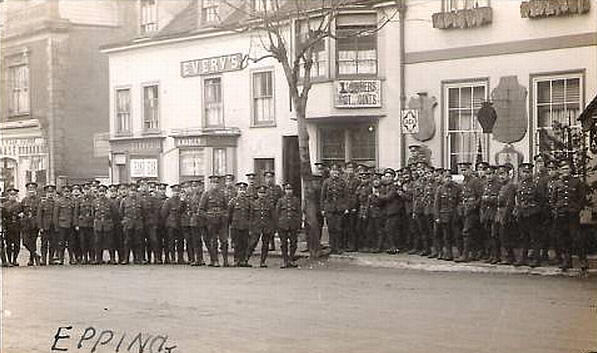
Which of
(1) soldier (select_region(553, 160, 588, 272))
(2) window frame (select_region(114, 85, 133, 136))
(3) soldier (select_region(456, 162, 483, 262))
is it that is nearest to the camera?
(1) soldier (select_region(553, 160, 588, 272))

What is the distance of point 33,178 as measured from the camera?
2192 centimetres

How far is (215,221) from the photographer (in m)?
18.3

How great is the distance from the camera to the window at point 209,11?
2697cm

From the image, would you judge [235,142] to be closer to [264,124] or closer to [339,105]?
[264,124]

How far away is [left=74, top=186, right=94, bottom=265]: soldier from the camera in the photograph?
19344mm

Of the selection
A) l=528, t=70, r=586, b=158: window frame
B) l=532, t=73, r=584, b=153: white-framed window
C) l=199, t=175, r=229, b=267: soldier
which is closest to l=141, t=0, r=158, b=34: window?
l=199, t=175, r=229, b=267: soldier

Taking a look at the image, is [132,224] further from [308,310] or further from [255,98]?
[308,310]

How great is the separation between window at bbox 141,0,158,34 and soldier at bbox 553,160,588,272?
51.8 feet

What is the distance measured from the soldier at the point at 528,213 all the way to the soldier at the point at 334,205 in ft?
13.5

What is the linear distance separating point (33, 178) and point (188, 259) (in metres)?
5.04

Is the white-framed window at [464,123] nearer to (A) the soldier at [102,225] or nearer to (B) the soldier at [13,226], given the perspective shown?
(A) the soldier at [102,225]

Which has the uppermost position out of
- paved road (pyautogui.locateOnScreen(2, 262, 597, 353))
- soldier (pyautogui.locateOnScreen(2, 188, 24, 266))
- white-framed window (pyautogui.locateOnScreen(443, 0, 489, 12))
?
white-framed window (pyautogui.locateOnScreen(443, 0, 489, 12))

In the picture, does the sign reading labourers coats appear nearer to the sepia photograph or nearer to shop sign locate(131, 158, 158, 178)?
the sepia photograph

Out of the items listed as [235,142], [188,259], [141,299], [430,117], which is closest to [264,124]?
[235,142]
